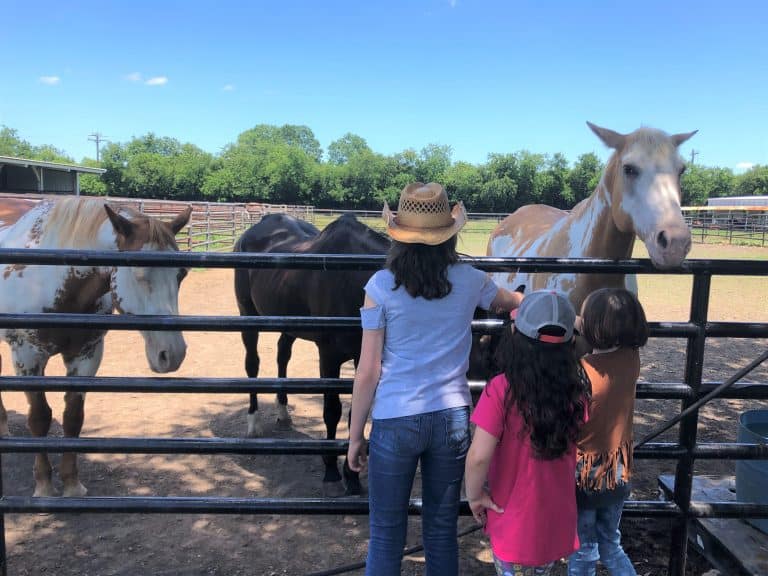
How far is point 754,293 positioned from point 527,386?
1378 centimetres

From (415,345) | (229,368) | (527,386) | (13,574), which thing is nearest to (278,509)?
(415,345)

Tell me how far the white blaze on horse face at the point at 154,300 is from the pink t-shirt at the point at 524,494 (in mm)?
1847

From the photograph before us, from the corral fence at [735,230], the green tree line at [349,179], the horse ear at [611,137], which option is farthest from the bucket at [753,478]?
the green tree line at [349,179]

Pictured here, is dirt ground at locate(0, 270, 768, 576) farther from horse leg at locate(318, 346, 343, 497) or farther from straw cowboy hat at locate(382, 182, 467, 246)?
straw cowboy hat at locate(382, 182, 467, 246)

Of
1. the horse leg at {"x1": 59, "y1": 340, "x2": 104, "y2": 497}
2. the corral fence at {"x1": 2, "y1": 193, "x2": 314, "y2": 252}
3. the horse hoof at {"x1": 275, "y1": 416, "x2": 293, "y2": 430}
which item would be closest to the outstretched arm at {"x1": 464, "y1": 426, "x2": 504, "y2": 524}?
the horse leg at {"x1": 59, "y1": 340, "x2": 104, "y2": 497}

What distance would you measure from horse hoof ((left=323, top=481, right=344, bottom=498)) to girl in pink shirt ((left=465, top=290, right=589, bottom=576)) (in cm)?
223

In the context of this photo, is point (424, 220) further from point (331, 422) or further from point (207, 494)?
point (207, 494)

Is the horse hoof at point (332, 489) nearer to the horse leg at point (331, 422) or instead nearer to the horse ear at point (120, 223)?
the horse leg at point (331, 422)

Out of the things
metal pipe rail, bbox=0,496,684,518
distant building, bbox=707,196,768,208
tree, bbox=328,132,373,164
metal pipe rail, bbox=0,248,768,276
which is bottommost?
metal pipe rail, bbox=0,496,684,518

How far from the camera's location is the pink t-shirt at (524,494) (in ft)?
5.12

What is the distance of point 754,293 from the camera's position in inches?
494

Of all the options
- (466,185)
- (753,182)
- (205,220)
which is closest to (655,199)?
(205,220)

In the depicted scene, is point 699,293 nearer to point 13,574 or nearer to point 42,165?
point 13,574

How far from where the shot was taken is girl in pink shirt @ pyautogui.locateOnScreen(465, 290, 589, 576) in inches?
59.8
